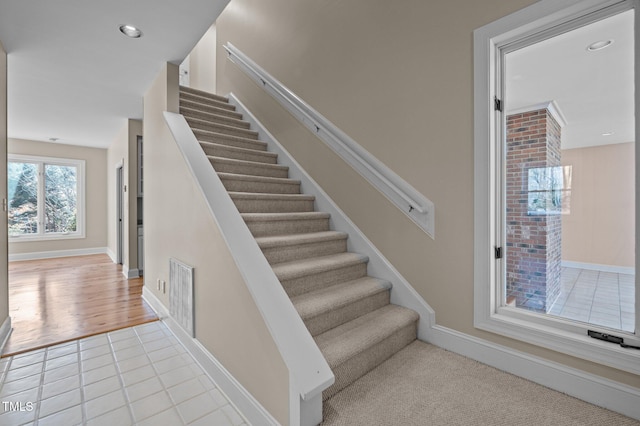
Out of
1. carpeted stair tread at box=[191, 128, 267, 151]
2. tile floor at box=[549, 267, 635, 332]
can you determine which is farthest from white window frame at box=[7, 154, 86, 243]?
tile floor at box=[549, 267, 635, 332]

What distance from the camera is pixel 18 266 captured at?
18.1ft

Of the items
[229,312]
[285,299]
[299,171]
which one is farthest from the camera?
[299,171]

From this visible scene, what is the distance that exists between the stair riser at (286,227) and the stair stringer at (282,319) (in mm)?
501

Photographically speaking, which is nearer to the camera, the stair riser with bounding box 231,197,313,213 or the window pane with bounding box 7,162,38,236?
the stair riser with bounding box 231,197,313,213

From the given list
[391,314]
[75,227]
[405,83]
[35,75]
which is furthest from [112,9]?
[75,227]

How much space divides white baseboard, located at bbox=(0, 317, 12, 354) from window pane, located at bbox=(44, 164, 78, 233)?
16.1 ft

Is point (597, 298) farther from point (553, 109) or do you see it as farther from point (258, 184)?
point (258, 184)

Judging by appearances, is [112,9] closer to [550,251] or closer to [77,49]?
[77,49]

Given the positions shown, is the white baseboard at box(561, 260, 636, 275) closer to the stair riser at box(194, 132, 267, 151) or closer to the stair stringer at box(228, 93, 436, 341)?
the stair stringer at box(228, 93, 436, 341)

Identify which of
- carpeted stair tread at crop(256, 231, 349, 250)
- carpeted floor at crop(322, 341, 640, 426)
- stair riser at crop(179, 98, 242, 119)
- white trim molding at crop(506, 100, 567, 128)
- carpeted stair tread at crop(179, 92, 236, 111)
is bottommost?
carpeted floor at crop(322, 341, 640, 426)

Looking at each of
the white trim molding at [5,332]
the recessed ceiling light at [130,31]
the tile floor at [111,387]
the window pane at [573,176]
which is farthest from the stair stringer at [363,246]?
the white trim molding at [5,332]

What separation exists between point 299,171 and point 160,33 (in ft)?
5.71

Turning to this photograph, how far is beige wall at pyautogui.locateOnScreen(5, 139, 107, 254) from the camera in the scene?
250 inches

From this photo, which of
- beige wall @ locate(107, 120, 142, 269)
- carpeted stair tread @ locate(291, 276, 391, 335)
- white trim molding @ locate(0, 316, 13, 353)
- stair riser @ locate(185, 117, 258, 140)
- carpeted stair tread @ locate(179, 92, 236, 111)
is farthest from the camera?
beige wall @ locate(107, 120, 142, 269)
